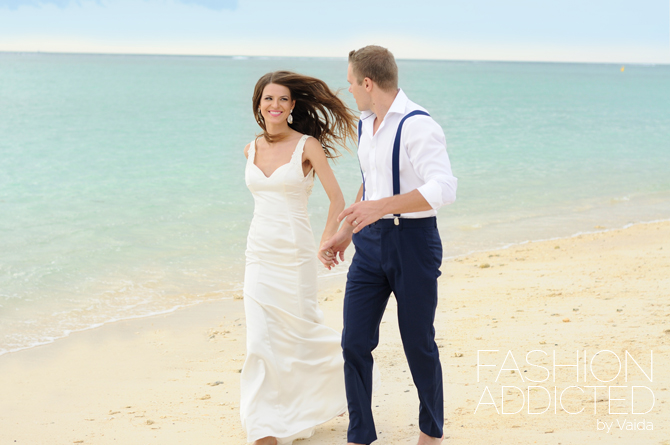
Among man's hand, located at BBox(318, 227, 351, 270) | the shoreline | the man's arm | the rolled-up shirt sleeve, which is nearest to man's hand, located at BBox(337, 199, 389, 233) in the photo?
the man's arm

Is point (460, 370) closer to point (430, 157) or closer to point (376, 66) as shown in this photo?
point (430, 157)

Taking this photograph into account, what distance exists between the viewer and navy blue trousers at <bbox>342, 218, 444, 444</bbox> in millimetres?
3062

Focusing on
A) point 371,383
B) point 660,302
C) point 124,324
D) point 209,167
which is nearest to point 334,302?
point 124,324

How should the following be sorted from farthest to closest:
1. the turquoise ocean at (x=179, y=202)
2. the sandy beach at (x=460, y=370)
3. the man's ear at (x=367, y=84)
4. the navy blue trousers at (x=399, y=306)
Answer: the turquoise ocean at (x=179, y=202) < the sandy beach at (x=460, y=370) < the man's ear at (x=367, y=84) < the navy blue trousers at (x=399, y=306)

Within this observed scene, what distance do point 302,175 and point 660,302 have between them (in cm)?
356

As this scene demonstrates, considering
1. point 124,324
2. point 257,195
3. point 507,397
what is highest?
point 257,195

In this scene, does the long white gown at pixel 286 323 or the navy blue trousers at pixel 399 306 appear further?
the long white gown at pixel 286 323

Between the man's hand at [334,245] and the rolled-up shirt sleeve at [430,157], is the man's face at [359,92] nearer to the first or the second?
the rolled-up shirt sleeve at [430,157]

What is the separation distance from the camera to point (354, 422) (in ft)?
11.0

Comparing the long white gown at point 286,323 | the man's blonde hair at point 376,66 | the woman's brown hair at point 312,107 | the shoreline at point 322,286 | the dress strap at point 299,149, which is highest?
the man's blonde hair at point 376,66

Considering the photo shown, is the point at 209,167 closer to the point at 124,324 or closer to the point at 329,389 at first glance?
the point at 124,324

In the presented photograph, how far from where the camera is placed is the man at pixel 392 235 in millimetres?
2895

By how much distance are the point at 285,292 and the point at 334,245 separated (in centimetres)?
48

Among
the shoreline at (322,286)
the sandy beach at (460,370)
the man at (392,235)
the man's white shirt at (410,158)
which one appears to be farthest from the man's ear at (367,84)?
the shoreline at (322,286)
